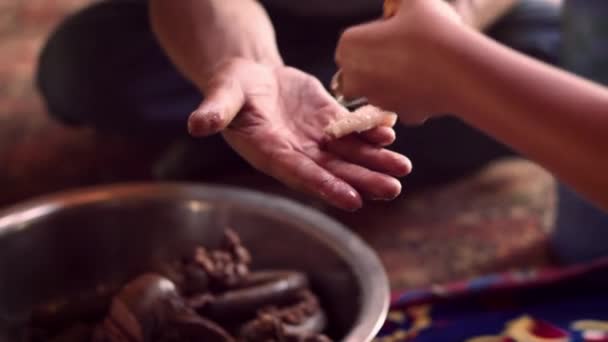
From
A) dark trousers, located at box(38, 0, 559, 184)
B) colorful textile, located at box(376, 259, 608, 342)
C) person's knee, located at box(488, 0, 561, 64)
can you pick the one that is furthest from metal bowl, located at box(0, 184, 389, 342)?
person's knee, located at box(488, 0, 561, 64)

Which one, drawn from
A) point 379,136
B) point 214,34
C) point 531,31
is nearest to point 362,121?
point 379,136

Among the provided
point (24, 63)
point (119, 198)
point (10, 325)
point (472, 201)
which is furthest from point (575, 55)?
point (24, 63)

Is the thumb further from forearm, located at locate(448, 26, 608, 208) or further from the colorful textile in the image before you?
the colorful textile

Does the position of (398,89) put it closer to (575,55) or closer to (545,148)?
(545,148)

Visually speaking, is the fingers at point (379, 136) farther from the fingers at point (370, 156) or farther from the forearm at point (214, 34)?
the forearm at point (214, 34)

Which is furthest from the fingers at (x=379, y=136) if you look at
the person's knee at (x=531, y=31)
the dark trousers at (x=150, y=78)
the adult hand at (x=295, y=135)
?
the person's knee at (x=531, y=31)
